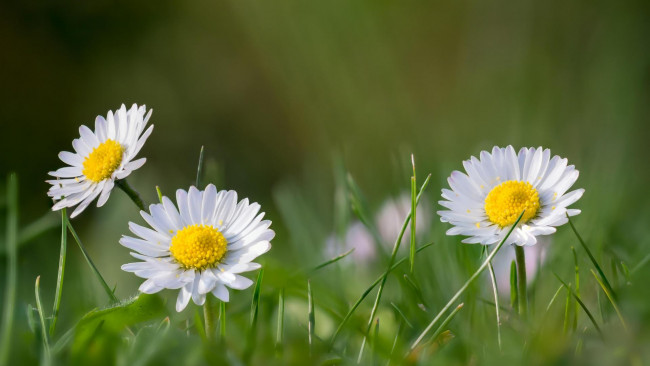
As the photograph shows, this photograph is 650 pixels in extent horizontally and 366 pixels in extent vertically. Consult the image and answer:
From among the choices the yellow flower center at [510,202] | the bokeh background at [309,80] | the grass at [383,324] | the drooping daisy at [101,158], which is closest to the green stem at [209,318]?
the grass at [383,324]

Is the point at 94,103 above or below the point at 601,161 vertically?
above

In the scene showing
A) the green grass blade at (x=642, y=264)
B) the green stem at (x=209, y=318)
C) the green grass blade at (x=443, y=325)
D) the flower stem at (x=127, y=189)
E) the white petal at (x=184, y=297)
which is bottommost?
the green grass blade at (x=642, y=264)

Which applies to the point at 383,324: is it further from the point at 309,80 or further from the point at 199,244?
the point at 309,80

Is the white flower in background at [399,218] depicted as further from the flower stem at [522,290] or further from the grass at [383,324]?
the flower stem at [522,290]

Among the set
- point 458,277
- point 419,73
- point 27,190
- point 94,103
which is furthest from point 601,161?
point 94,103

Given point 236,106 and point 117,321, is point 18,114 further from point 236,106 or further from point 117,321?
point 117,321

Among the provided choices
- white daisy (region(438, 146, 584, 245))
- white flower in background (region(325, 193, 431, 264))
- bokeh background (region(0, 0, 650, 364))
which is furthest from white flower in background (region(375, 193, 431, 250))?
bokeh background (region(0, 0, 650, 364))
